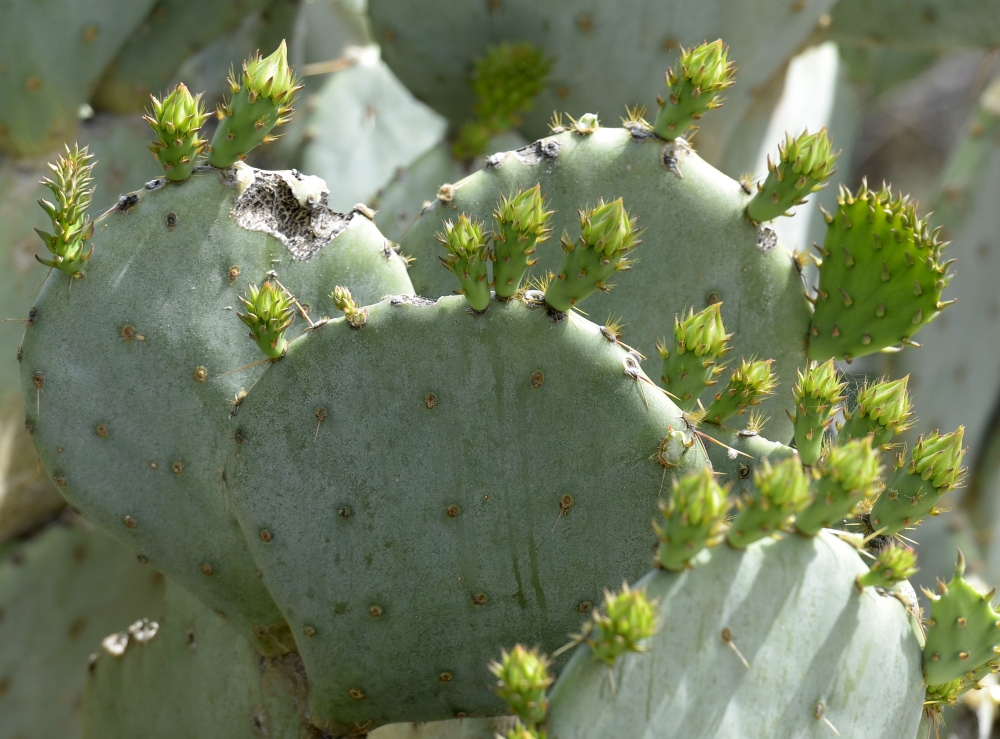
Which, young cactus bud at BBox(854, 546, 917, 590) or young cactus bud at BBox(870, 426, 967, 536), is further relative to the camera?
young cactus bud at BBox(870, 426, 967, 536)

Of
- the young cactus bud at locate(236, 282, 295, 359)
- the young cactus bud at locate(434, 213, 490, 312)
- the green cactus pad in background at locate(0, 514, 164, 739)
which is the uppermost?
the young cactus bud at locate(434, 213, 490, 312)

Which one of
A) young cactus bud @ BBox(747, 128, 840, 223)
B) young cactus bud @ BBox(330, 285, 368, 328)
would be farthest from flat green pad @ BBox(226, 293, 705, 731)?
young cactus bud @ BBox(747, 128, 840, 223)

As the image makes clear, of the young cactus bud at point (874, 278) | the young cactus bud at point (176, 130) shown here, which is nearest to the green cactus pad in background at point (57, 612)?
the young cactus bud at point (176, 130)

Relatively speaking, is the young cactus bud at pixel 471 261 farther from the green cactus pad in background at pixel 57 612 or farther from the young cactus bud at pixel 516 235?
the green cactus pad in background at pixel 57 612

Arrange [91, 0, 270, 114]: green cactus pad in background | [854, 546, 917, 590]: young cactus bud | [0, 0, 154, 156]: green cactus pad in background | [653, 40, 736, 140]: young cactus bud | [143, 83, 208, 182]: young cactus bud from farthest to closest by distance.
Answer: [91, 0, 270, 114]: green cactus pad in background → [0, 0, 154, 156]: green cactus pad in background → [653, 40, 736, 140]: young cactus bud → [143, 83, 208, 182]: young cactus bud → [854, 546, 917, 590]: young cactus bud

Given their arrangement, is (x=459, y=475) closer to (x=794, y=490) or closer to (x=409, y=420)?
(x=409, y=420)

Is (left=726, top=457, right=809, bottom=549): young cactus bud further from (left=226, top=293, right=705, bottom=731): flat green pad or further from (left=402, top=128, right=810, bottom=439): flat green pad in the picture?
(left=402, top=128, right=810, bottom=439): flat green pad
